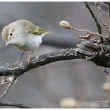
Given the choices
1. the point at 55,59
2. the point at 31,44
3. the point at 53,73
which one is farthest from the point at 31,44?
the point at 53,73

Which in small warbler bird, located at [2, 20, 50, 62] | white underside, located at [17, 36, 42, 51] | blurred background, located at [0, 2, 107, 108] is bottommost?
blurred background, located at [0, 2, 107, 108]

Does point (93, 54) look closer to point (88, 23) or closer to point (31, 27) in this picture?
point (31, 27)

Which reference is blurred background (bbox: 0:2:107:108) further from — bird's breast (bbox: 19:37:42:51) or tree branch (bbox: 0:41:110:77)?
tree branch (bbox: 0:41:110:77)

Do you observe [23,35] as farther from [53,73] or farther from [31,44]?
[53,73]

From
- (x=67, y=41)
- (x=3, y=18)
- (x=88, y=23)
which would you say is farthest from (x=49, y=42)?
(x=88, y=23)

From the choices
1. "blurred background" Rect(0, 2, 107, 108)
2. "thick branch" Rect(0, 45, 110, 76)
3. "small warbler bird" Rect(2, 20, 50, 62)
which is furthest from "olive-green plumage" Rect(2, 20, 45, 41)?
"blurred background" Rect(0, 2, 107, 108)

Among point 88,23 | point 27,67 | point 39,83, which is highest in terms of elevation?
point 27,67
